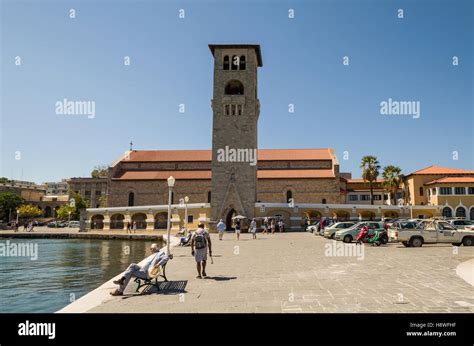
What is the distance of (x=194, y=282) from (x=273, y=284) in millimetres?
2350

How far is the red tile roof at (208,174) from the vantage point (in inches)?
2169

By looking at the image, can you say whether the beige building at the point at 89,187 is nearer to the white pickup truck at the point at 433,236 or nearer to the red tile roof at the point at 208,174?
the red tile roof at the point at 208,174

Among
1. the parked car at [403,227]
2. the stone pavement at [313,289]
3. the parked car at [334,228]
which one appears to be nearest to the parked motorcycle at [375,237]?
the parked car at [403,227]

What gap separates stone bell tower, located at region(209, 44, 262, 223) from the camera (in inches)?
1715

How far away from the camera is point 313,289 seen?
884 centimetres

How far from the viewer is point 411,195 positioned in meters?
54.9

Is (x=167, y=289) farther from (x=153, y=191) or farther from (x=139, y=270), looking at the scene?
(x=153, y=191)

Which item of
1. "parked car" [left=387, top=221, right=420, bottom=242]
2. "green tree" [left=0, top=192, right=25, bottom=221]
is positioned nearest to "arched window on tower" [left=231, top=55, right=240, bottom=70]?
"parked car" [left=387, top=221, right=420, bottom=242]

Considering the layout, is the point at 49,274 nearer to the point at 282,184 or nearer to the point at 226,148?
the point at 226,148

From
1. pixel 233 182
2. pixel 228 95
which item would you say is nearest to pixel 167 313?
pixel 233 182

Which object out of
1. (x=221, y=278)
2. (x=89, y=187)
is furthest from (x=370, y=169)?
(x=89, y=187)

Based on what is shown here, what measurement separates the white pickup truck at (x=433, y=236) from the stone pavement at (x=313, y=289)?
607cm

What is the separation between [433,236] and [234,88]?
32.8 metres

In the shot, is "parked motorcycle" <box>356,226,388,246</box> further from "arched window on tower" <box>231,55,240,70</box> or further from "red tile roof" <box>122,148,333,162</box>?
"red tile roof" <box>122,148,333,162</box>
